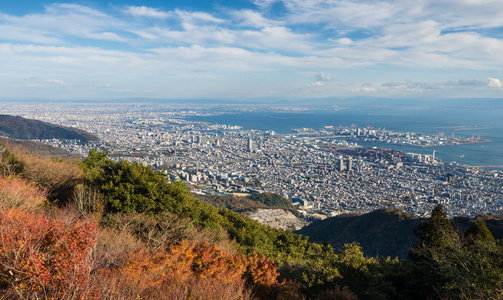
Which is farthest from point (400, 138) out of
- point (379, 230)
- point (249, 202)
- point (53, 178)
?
point (53, 178)

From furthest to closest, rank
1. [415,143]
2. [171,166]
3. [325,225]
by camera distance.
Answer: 1. [415,143]
2. [171,166]
3. [325,225]

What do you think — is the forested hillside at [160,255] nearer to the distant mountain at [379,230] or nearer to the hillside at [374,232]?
the distant mountain at [379,230]

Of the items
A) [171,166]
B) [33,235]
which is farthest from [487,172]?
[33,235]

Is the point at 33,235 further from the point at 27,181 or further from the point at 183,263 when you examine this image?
the point at 27,181

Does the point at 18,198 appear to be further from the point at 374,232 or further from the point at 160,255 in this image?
the point at 374,232

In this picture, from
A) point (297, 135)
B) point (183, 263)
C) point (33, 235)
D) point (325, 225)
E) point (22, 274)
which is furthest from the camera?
point (297, 135)

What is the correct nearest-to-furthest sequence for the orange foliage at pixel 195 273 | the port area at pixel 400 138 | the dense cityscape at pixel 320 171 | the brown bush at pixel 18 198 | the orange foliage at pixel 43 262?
the orange foliage at pixel 43 262
the orange foliage at pixel 195 273
the brown bush at pixel 18 198
the dense cityscape at pixel 320 171
the port area at pixel 400 138

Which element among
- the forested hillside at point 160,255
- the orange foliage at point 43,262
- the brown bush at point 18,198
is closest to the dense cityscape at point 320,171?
the forested hillside at point 160,255
